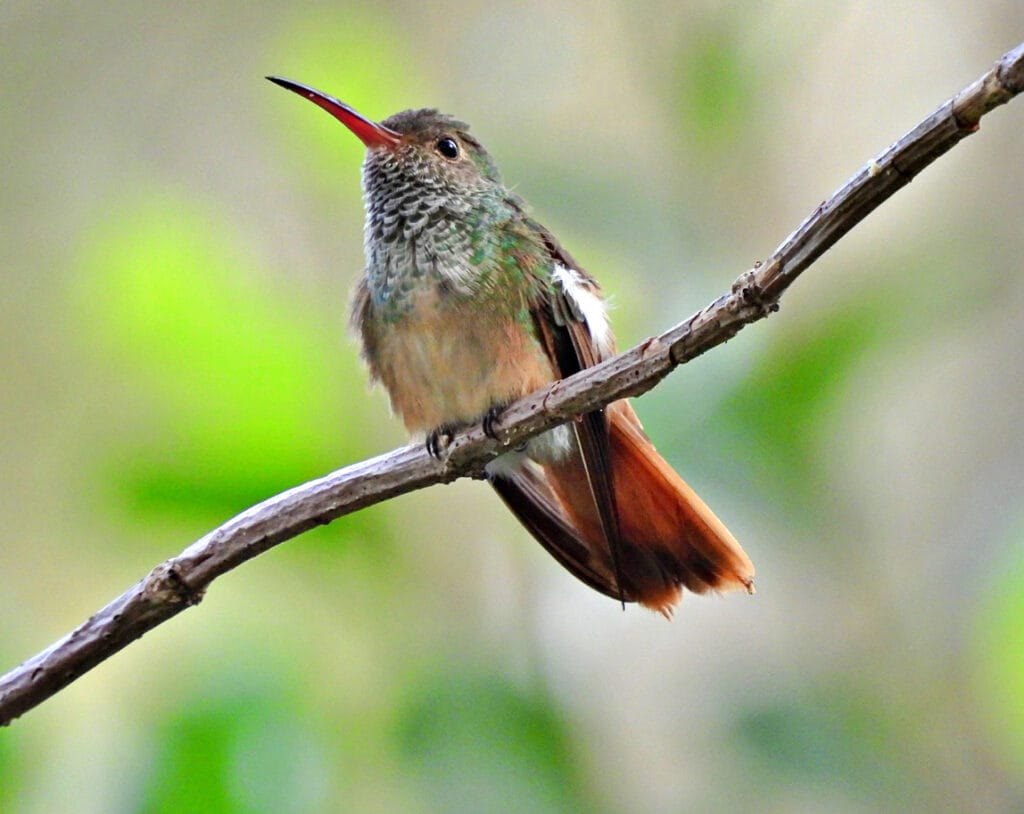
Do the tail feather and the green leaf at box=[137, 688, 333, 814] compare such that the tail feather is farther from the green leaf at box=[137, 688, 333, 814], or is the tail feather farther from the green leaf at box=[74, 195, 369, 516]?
the green leaf at box=[137, 688, 333, 814]

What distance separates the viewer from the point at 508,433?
6.41ft

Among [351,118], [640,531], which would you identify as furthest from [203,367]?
[640,531]

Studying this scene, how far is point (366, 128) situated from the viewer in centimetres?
254

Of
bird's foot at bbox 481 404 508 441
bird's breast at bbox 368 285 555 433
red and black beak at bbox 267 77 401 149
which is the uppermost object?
red and black beak at bbox 267 77 401 149

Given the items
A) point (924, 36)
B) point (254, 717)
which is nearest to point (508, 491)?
point (254, 717)

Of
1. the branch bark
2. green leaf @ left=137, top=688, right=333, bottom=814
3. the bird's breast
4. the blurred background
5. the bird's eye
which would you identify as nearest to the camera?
the branch bark

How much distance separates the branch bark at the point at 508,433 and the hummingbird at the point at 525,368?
0.85ft

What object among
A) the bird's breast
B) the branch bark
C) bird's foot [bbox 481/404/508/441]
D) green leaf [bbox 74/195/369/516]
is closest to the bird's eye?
the bird's breast

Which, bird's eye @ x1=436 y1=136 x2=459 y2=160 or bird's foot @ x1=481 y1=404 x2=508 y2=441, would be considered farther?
bird's eye @ x1=436 y1=136 x2=459 y2=160

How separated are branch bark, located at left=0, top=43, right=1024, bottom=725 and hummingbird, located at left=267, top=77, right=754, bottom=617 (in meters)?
→ 0.26

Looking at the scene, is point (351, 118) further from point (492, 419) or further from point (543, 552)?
point (543, 552)

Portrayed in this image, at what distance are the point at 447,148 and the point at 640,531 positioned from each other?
3.09 ft

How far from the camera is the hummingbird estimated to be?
7.45 feet

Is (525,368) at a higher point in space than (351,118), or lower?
lower
